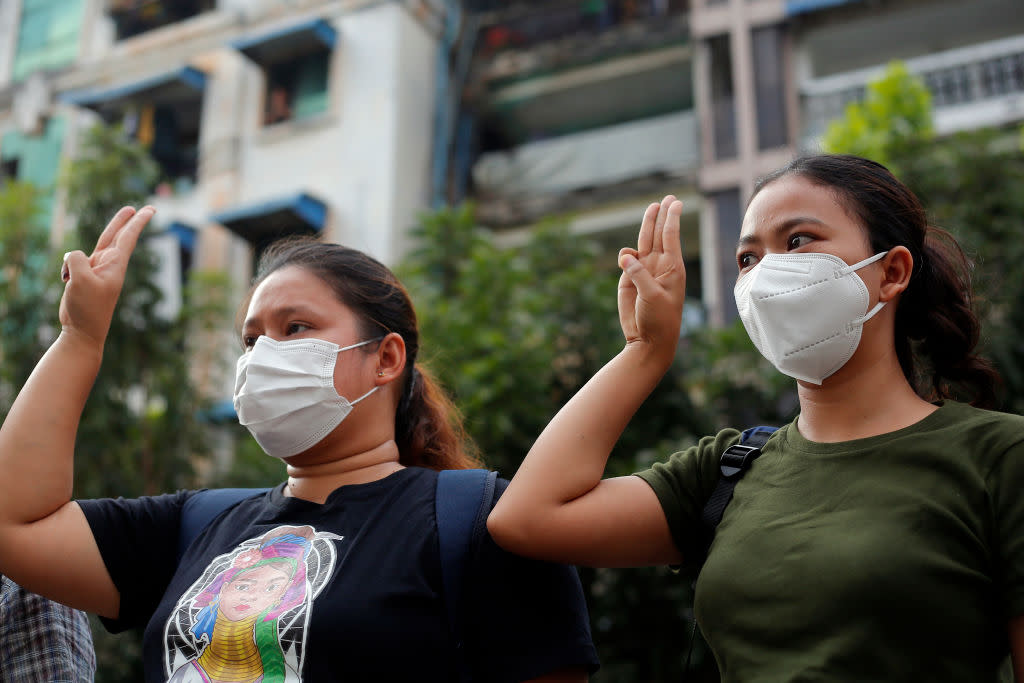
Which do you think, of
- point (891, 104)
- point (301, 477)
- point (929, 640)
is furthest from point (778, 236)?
point (891, 104)

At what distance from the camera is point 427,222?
923 centimetres

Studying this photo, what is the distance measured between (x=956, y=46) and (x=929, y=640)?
11060 millimetres

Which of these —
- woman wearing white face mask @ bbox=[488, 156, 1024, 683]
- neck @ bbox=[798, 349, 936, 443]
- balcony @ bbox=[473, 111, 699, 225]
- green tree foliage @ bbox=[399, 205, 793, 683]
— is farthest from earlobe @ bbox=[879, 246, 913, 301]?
balcony @ bbox=[473, 111, 699, 225]

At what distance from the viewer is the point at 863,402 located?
2.03m

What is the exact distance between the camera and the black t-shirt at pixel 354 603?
6.72 feet

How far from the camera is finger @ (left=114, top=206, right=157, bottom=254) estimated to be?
255cm

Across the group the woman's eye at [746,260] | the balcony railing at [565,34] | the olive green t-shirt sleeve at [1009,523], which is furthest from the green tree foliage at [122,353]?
the olive green t-shirt sleeve at [1009,523]

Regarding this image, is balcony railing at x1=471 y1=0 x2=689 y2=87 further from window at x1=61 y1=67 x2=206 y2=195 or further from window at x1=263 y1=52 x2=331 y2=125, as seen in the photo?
window at x1=61 y1=67 x2=206 y2=195

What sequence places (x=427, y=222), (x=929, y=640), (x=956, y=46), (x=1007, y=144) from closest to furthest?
(x=929, y=640), (x=1007, y=144), (x=427, y=222), (x=956, y=46)

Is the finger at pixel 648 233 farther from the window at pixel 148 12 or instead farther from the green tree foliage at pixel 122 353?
the window at pixel 148 12

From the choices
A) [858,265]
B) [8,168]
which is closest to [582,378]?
[858,265]

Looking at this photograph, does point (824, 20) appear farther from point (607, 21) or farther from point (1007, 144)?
point (1007, 144)

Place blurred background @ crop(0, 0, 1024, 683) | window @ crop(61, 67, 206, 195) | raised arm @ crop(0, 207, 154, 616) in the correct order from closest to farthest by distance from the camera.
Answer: raised arm @ crop(0, 207, 154, 616), blurred background @ crop(0, 0, 1024, 683), window @ crop(61, 67, 206, 195)

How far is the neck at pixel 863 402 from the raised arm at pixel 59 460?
1623 millimetres
